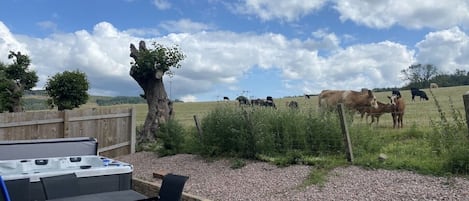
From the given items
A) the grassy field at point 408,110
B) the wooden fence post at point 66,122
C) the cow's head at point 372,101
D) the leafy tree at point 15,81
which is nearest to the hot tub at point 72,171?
the grassy field at point 408,110

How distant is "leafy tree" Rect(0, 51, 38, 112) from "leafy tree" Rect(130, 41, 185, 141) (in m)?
4.49

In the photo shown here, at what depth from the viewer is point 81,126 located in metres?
11.3

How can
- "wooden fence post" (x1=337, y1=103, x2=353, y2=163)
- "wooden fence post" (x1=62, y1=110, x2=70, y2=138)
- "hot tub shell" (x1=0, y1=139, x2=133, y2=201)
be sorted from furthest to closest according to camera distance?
"wooden fence post" (x1=62, y1=110, x2=70, y2=138)
"wooden fence post" (x1=337, y1=103, x2=353, y2=163)
"hot tub shell" (x1=0, y1=139, x2=133, y2=201)

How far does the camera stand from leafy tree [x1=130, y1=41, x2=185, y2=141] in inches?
515

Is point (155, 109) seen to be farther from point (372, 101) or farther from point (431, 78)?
point (431, 78)

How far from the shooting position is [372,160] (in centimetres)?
704

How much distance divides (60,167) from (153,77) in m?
7.78

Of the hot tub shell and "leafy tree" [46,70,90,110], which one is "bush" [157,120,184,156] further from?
"leafy tree" [46,70,90,110]

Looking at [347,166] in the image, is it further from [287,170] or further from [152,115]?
[152,115]

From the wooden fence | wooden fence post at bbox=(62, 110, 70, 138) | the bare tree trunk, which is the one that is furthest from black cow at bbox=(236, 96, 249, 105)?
wooden fence post at bbox=(62, 110, 70, 138)

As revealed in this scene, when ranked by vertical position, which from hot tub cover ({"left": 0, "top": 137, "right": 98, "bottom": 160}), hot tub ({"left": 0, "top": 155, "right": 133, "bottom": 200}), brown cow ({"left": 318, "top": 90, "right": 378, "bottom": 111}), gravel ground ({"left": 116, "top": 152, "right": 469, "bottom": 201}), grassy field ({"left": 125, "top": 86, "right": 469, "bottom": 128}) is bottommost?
gravel ground ({"left": 116, "top": 152, "right": 469, "bottom": 201})

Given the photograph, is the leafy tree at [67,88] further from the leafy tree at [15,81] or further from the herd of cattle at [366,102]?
the herd of cattle at [366,102]

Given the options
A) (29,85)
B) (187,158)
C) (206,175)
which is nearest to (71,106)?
(29,85)

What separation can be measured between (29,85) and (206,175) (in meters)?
10.8
